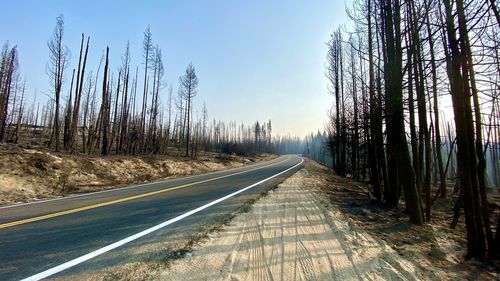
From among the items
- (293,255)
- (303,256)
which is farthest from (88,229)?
(303,256)

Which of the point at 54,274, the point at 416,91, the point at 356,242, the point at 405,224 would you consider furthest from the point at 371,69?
the point at 54,274

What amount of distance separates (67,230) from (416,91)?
10.9 metres

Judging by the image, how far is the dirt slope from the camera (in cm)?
409

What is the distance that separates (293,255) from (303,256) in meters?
0.15

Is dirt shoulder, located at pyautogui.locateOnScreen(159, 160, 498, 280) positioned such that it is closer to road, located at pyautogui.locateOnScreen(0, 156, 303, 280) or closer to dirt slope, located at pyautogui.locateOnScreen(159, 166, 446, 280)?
dirt slope, located at pyautogui.locateOnScreen(159, 166, 446, 280)

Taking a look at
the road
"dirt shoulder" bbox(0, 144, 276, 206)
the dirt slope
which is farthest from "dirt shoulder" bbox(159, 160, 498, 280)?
"dirt shoulder" bbox(0, 144, 276, 206)

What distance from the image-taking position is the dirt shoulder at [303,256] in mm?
4111

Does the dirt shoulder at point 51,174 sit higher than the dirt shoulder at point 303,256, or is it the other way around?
the dirt shoulder at point 51,174

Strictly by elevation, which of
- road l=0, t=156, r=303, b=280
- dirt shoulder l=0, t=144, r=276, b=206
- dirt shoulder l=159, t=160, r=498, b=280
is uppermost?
dirt shoulder l=0, t=144, r=276, b=206

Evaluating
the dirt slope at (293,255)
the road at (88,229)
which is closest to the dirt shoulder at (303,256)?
the dirt slope at (293,255)

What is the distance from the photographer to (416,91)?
10.9 m

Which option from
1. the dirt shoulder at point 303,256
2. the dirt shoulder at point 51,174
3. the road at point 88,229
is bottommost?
the dirt shoulder at point 303,256

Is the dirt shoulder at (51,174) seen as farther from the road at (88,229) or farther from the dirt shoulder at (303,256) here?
the dirt shoulder at (303,256)

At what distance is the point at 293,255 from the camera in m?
4.82
